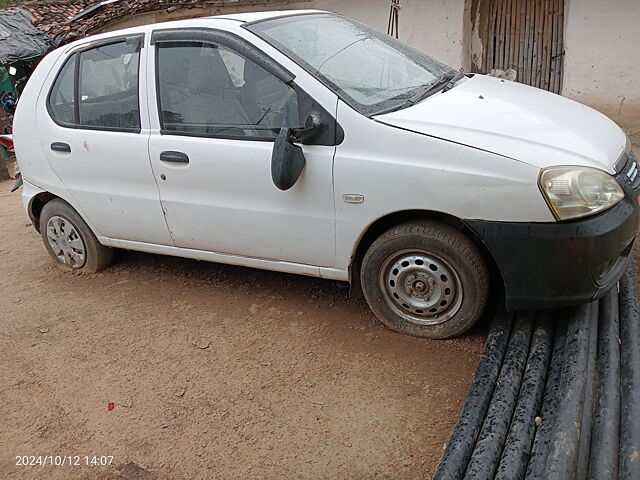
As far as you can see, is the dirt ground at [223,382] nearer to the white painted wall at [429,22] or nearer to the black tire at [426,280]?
the black tire at [426,280]

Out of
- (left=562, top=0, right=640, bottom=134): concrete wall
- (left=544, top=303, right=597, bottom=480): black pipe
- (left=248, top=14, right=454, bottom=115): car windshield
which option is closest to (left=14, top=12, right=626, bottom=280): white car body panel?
(left=248, top=14, right=454, bottom=115): car windshield

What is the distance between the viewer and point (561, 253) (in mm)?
2977

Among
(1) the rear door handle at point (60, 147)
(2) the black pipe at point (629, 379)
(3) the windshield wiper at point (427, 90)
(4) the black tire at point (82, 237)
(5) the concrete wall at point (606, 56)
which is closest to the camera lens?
(2) the black pipe at point (629, 379)

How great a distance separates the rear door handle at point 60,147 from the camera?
444 cm

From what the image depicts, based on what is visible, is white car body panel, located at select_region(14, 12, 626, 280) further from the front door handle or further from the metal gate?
the metal gate

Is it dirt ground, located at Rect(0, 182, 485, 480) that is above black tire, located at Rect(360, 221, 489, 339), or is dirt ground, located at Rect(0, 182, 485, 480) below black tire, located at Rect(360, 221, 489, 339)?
below

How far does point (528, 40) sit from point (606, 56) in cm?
112

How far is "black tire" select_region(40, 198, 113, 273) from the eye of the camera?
4.77m

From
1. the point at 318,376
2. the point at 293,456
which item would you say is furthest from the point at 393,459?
the point at 318,376

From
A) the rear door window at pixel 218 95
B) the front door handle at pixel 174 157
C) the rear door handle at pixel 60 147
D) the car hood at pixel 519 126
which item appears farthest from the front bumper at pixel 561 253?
the rear door handle at pixel 60 147

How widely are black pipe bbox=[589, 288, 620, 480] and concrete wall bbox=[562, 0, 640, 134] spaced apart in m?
5.95

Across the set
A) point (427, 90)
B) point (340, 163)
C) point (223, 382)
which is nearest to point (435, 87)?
point (427, 90)

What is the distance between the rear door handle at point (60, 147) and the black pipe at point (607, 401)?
3.75m

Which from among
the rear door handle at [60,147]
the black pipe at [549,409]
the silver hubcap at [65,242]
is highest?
the rear door handle at [60,147]
